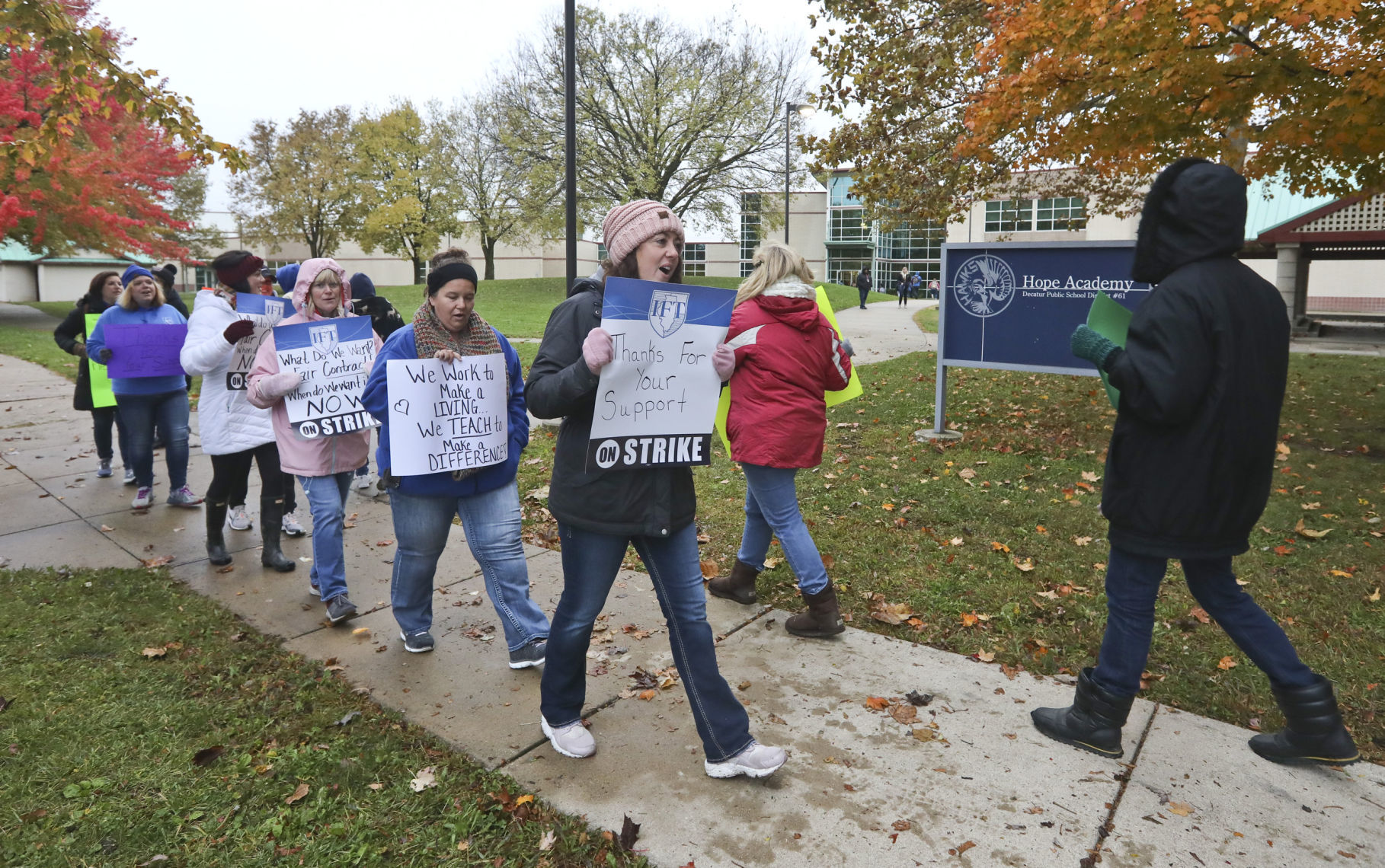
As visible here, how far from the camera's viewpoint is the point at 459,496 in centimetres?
397

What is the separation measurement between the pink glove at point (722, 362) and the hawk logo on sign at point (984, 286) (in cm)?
622

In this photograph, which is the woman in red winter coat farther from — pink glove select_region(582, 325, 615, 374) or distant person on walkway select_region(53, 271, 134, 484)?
distant person on walkway select_region(53, 271, 134, 484)

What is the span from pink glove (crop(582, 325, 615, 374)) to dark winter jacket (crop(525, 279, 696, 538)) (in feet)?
0.33

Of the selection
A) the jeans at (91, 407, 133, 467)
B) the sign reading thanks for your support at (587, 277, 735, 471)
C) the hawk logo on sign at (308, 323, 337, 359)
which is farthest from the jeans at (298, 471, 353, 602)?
the jeans at (91, 407, 133, 467)

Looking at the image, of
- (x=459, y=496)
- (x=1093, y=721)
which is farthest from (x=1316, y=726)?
(x=459, y=496)

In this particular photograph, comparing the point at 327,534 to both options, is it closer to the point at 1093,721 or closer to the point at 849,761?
the point at 849,761

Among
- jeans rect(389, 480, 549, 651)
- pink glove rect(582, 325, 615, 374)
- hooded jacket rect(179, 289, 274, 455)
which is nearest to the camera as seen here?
pink glove rect(582, 325, 615, 374)

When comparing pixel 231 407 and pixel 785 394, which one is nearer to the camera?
pixel 785 394

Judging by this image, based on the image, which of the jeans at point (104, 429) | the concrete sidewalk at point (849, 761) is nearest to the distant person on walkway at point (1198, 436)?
the concrete sidewalk at point (849, 761)

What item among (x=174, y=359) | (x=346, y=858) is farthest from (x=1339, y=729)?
(x=174, y=359)

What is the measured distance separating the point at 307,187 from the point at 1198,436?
52904 mm

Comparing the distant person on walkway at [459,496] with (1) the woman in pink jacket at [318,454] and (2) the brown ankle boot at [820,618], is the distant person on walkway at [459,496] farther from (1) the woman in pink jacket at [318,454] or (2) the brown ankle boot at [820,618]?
(2) the brown ankle boot at [820,618]

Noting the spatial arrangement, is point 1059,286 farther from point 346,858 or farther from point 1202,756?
point 346,858

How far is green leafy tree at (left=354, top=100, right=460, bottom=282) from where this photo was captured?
47.8m
